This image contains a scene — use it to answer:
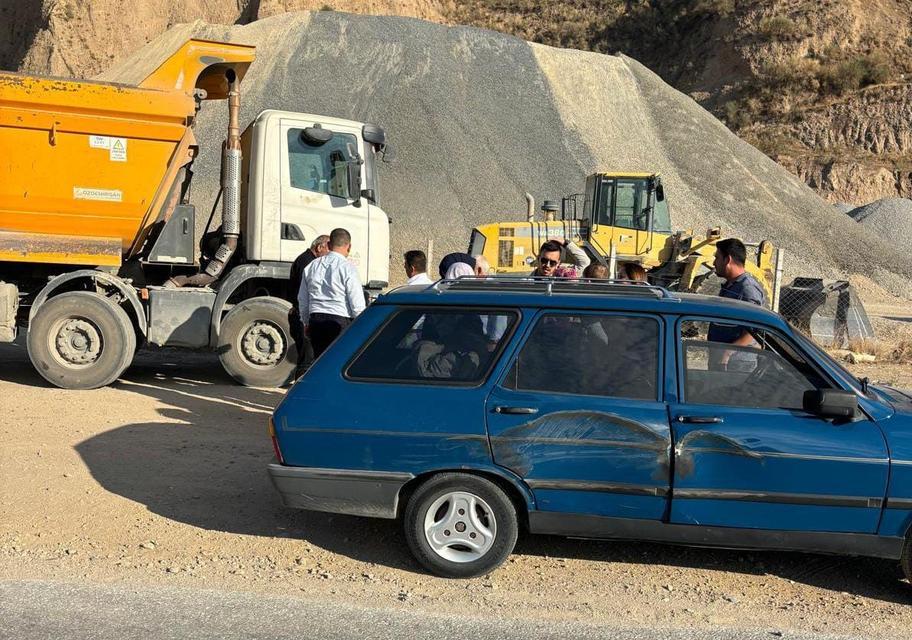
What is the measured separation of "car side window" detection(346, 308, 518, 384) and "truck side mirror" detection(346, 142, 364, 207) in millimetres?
5293

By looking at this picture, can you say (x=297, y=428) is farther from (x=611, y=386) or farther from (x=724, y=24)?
(x=724, y=24)

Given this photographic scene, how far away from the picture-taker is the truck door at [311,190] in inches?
396

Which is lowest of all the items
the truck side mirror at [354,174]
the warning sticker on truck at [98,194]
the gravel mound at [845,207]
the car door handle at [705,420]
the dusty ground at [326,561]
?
the dusty ground at [326,561]

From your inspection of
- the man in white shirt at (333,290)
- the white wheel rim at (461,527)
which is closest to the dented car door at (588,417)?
the white wheel rim at (461,527)

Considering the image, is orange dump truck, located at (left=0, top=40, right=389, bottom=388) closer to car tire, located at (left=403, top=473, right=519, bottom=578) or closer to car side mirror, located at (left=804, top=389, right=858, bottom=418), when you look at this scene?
car tire, located at (left=403, top=473, right=519, bottom=578)

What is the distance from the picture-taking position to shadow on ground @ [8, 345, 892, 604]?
5.11m

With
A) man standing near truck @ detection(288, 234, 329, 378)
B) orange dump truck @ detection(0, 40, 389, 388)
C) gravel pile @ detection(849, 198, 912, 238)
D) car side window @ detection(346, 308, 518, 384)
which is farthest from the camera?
gravel pile @ detection(849, 198, 912, 238)

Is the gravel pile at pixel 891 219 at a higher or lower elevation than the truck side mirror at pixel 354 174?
higher

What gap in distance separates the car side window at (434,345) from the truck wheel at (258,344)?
5.21 meters

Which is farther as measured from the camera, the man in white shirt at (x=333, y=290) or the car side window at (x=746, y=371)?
the man in white shirt at (x=333, y=290)

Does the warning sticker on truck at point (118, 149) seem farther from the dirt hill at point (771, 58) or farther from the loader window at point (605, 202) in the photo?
the dirt hill at point (771, 58)

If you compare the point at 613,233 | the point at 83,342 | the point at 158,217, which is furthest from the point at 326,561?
the point at 613,233

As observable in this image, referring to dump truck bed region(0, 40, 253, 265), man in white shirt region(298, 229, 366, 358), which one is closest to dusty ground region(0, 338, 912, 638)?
man in white shirt region(298, 229, 366, 358)

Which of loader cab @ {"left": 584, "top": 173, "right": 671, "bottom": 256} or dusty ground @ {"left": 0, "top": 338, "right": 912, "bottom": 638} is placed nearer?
dusty ground @ {"left": 0, "top": 338, "right": 912, "bottom": 638}
